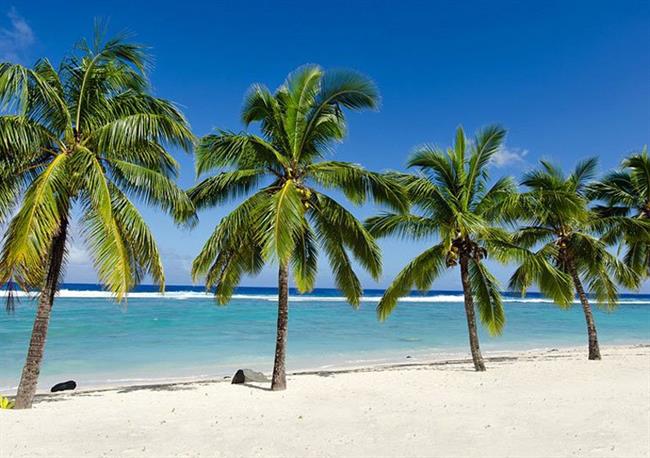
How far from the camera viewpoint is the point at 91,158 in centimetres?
734

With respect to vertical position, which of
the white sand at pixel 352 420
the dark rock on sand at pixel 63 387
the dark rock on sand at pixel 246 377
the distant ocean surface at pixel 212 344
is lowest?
the distant ocean surface at pixel 212 344

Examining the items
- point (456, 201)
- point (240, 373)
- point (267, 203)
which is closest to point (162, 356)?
point (240, 373)

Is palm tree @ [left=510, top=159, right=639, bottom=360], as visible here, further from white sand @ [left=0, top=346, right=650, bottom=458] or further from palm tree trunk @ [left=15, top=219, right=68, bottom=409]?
palm tree trunk @ [left=15, top=219, right=68, bottom=409]

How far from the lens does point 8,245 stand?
718 centimetres

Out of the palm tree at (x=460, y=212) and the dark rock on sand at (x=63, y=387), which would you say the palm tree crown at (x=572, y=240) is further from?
the dark rock on sand at (x=63, y=387)

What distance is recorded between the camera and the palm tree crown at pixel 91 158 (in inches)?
276

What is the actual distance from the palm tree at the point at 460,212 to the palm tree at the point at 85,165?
5.97 meters

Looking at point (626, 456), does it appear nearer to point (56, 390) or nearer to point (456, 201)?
point (456, 201)

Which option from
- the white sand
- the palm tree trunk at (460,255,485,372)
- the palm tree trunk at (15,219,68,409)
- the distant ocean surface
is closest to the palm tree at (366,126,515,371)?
the palm tree trunk at (460,255,485,372)

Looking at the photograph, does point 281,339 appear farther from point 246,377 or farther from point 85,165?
point 85,165

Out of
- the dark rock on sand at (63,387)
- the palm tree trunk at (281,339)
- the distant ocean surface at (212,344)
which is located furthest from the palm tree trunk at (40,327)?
the palm tree trunk at (281,339)

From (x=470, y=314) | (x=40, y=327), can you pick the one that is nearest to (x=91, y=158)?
(x=40, y=327)

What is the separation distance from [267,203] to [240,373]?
4.41m

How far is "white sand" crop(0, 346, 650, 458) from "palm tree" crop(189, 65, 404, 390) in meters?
1.95
